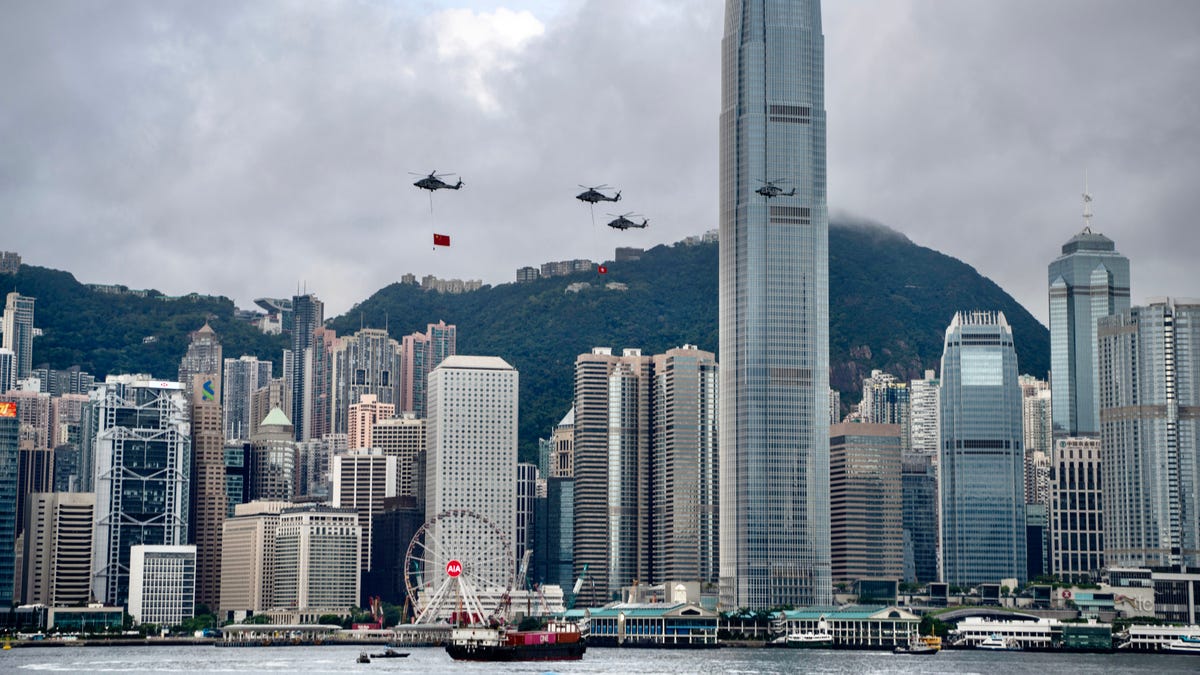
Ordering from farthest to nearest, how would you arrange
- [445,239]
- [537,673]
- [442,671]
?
[442,671], [537,673], [445,239]

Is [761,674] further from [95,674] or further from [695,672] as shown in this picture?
[95,674]

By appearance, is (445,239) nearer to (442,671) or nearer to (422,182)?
(422,182)

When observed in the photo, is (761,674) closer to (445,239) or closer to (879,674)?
(879,674)

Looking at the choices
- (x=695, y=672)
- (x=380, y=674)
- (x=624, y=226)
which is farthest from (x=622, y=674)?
(x=624, y=226)

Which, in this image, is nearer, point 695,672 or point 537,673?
point 537,673

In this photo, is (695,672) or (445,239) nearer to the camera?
(445,239)

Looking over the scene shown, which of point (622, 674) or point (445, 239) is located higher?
point (445, 239)

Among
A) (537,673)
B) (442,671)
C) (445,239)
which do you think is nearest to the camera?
(445,239)

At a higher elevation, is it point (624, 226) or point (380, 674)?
point (624, 226)

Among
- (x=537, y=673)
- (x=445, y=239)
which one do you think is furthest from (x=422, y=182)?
(x=537, y=673)
